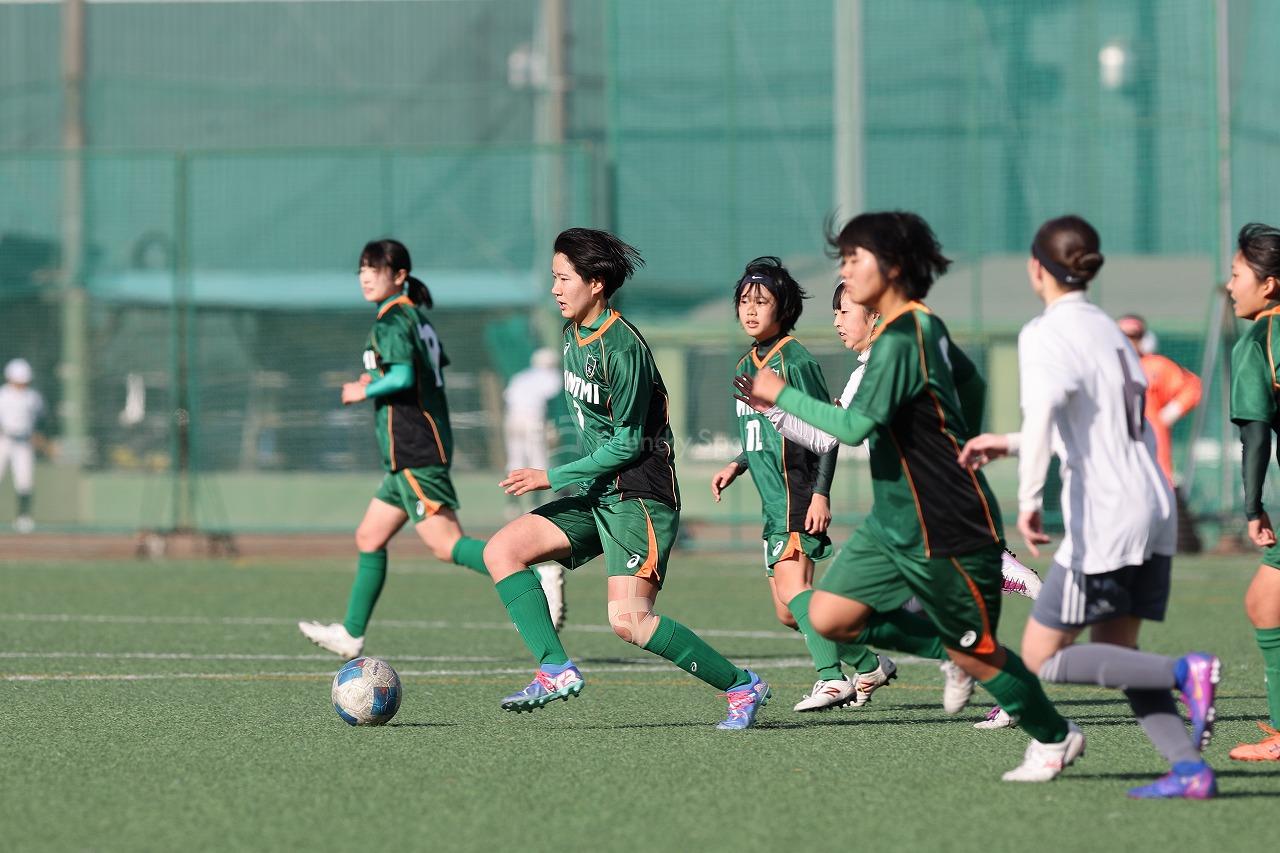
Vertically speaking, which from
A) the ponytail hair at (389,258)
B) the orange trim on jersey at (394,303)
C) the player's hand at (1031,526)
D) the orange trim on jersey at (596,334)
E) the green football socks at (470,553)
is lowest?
the green football socks at (470,553)

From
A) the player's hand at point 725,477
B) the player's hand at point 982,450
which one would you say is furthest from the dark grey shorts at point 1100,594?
the player's hand at point 725,477

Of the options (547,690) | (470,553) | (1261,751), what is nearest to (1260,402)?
(1261,751)

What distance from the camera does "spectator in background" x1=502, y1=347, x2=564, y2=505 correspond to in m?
18.1

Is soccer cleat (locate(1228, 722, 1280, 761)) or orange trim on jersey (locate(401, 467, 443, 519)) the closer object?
soccer cleat (locate(1228, 722, 1280, 761))

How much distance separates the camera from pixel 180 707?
25.7 ft

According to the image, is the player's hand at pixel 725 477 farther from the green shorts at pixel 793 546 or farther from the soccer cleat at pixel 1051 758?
the soccer cleat at pixel 1051 758

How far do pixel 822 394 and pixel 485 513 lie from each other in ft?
35.4

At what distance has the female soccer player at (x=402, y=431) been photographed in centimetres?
912

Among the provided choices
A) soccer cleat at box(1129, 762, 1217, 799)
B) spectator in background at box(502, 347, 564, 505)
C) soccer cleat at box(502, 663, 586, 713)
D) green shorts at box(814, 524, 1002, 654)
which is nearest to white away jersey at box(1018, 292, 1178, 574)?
green shorts at box(814, 524, 1002, 654)

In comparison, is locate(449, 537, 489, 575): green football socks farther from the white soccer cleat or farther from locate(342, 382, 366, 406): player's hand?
locate(342, 382, 366, 406): player's hand

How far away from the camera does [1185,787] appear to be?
5.66 metres

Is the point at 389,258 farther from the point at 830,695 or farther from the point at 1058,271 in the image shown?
the point at 1058,271

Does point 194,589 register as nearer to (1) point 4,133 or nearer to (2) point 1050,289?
(2) point 1050,289

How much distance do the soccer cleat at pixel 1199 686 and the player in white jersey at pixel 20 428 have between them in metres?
15.1
